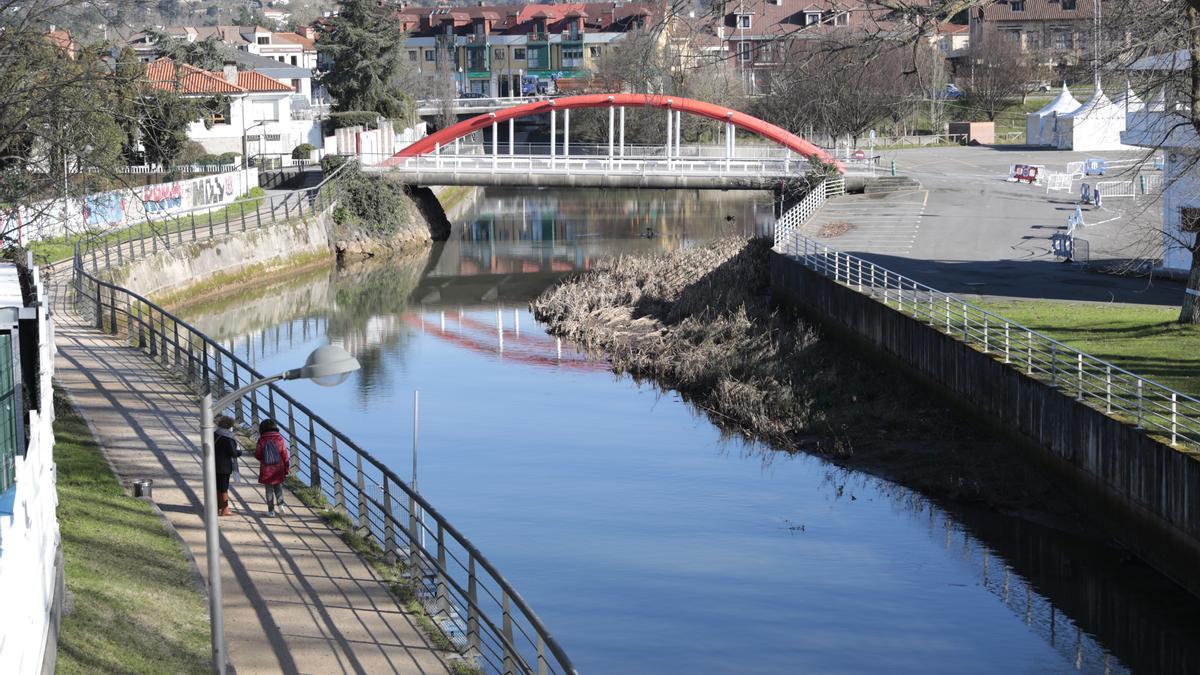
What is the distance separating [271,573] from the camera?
15789 millimetres

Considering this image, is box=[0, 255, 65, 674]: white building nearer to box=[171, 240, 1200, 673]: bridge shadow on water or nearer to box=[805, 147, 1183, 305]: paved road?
box=[171, 240, 1200, 673]: bridge shadow on water

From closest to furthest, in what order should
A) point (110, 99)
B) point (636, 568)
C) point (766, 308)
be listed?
point (636, 568)
point (110, 99)
point (766, 308)

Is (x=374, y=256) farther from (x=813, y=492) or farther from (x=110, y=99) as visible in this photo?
(x=813, y=492)

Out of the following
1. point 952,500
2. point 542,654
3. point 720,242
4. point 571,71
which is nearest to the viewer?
point 542,654

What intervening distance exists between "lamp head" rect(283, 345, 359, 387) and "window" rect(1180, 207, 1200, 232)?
2499 cm

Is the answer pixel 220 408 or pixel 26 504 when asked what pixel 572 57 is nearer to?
pixel 220 408

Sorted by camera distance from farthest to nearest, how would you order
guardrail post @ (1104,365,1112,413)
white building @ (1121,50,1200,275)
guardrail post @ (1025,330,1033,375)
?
1. white building @ (1121,50,1200,275)
2. guardrail post @ (1025,330,1033,375)
3. guardrail post @ (1104,365,1112,413)

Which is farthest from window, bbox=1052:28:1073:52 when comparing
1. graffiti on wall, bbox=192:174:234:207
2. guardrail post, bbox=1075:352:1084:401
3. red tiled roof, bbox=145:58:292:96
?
guardrail post, bbox=1075:352:1084:401

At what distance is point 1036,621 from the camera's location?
62.7 ft

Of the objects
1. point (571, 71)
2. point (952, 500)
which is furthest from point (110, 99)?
point (571, 71)

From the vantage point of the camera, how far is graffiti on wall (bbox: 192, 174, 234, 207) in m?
53.6

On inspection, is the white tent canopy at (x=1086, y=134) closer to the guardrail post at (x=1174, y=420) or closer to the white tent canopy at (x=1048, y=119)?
the white tent canopy at (x=1048, y=119)

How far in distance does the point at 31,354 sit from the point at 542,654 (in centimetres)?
940

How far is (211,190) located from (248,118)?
23559mm
